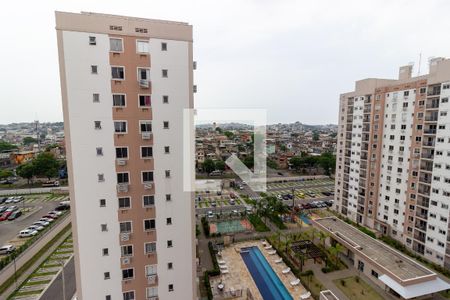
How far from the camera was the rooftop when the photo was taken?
1878 cm

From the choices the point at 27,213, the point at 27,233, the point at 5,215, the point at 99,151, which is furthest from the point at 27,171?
the point at 99,151

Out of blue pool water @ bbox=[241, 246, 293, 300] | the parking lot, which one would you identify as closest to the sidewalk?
the parking lot

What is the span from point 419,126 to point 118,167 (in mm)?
28860

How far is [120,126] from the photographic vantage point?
11.6 metres

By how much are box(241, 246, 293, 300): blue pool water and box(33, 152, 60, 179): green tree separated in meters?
48.6

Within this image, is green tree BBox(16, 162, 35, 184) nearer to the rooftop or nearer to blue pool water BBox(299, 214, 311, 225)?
blue pool water BBox(299, 214, 311, 225)

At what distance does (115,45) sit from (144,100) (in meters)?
2.78

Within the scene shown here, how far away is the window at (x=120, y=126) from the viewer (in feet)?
38.0

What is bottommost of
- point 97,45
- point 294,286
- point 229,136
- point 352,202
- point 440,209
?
point 294,286

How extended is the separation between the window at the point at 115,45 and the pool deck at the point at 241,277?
18.1 m

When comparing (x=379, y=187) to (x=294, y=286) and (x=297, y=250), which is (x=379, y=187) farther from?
(x=294, y=286)

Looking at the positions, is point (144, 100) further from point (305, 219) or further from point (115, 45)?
point (305, 219)

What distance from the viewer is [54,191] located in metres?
45.8

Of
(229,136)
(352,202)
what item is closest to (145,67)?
(352,202)
